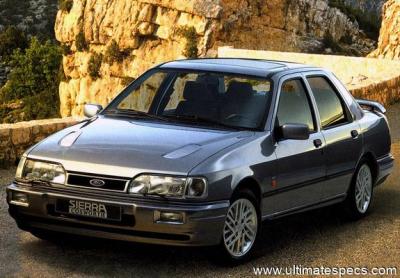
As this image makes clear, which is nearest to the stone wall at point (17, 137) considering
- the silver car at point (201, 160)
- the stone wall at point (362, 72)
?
the silver car at point (201, 160)

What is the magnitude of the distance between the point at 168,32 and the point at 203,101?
61.8 metres

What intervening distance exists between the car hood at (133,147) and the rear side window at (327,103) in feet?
4.30

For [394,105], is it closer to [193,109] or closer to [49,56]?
[193,109]

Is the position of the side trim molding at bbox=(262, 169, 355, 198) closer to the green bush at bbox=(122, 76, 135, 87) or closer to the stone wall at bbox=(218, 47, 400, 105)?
the stone wall at bbox=(218, 47, 400, 105)

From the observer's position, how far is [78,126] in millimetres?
7223

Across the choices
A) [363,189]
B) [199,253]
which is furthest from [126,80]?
[199,253]

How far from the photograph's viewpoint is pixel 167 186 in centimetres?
618

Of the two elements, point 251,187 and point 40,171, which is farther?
point 251,187

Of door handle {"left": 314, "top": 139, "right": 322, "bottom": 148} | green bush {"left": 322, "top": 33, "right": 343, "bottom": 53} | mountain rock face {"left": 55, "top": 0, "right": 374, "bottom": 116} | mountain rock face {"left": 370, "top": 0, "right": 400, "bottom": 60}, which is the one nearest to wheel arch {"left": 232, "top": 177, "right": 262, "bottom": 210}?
door handle {"left": 314, "top": 139, "right": 322, "bottom": 148}

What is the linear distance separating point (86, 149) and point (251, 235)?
4.34ft

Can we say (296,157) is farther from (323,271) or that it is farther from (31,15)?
(31,15)

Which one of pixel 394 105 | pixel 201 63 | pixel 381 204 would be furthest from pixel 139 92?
pixel 394 105

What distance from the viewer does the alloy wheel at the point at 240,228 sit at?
6520mm

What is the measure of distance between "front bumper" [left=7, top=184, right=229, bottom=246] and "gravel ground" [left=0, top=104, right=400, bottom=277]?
255 millimetres
